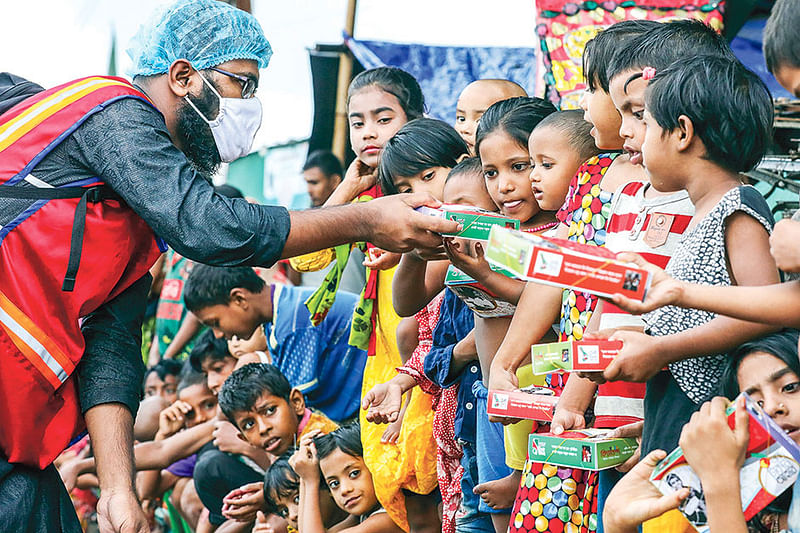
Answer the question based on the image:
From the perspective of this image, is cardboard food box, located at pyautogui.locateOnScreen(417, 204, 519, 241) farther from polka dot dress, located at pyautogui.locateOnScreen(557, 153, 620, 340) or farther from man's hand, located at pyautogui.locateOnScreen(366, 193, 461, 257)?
polka dot dress, located at pyautogui.locateOnScreen(557, 153, 620, 340)

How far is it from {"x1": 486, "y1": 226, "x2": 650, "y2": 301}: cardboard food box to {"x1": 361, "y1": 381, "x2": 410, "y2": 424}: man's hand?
6.80 ft

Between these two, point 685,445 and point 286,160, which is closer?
point 685,445

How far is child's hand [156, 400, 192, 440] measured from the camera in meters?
Answer: 6.78

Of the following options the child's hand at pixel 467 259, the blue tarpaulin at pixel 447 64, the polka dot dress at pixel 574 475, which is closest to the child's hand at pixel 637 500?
the polka dot dress at pixel 574 475

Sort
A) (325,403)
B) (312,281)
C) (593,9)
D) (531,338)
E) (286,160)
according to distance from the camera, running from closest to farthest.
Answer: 1. (531,338)
2. (593,9)
3. (325,403)
4. (312,281)
5. (286,160)

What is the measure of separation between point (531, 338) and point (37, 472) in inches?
61.1

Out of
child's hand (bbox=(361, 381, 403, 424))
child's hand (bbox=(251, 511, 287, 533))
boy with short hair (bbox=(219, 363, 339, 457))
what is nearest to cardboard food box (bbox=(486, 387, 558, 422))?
child's hand (bbox=(361, 381, 403, 424))

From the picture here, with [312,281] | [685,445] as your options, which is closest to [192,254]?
[685,445]

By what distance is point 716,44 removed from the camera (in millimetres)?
3148

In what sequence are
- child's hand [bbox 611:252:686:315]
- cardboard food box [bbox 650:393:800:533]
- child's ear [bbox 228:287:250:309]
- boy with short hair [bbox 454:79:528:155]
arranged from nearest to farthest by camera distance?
1. cardboard food box [bbox 650:393:800:533]
2. child's hand [bbox 611:252:686:315]
3. boy with short hair [bbox 454:79:528:155]
4. child's ear [bbox 228:287:250:309]

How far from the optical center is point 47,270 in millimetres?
2918

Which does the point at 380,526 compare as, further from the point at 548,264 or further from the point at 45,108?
the point at 548,264

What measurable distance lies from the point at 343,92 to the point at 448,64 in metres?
0.91

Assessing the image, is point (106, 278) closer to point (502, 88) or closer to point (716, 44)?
point (716, 44)
